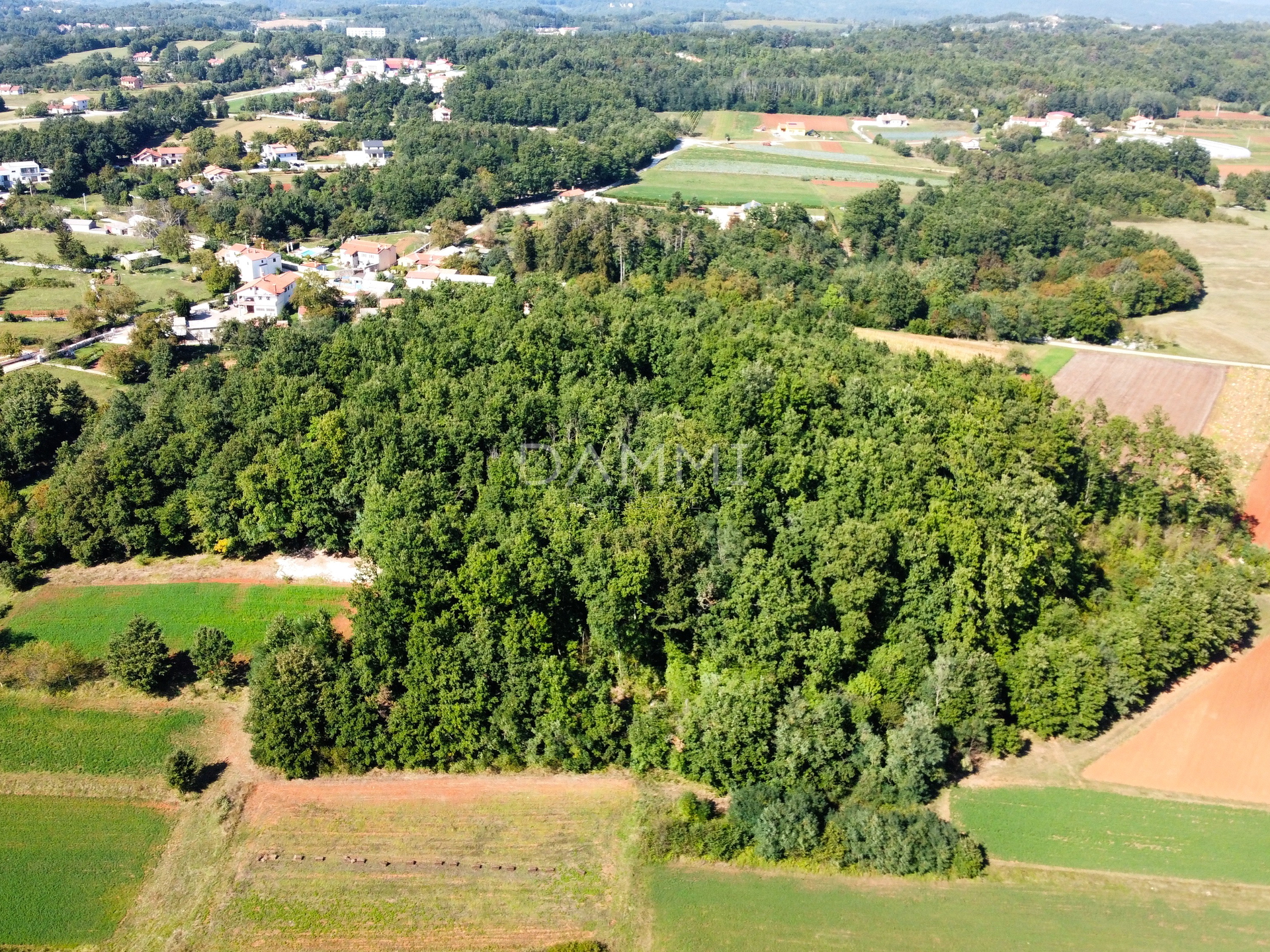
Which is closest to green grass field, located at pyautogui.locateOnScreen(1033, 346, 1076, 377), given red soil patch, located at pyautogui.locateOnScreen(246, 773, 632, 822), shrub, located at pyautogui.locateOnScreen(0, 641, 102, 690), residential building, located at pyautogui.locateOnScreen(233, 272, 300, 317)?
red soil patch, located at pyautogui.locateOnScreen(246, 773, 632, 822)

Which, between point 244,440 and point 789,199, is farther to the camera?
point 789,199

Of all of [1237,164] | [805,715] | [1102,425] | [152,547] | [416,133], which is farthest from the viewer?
[1237,164]

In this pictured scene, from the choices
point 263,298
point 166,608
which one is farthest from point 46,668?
point 263,298

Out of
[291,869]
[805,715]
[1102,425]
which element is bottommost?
[291,869]

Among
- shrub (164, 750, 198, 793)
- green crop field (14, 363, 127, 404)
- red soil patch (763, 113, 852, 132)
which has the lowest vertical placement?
shrub (164, 750, 198, 793)

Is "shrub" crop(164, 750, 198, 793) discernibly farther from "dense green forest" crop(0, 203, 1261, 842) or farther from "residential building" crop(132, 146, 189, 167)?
"residential building" crop(132, 146, 189, 167)

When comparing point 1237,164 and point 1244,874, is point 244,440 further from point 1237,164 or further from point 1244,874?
point 1237,164

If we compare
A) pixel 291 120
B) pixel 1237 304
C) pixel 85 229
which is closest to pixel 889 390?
pixel 1237 304
